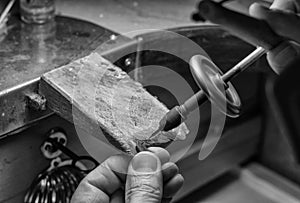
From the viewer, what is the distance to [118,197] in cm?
65

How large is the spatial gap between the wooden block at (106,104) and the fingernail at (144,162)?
0.02 metres

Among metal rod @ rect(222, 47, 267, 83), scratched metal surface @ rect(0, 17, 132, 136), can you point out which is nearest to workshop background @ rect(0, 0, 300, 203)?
scratched metal surface @ rect(0, 17, 132, 136)

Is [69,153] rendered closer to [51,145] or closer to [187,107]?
[51,145]

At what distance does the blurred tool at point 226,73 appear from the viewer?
0.53 meters

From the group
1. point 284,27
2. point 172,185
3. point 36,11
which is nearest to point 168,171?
point 172,185

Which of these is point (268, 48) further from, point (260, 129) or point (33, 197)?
point (260, 129)

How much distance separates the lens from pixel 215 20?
2.37ft

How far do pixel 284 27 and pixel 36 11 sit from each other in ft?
1.34

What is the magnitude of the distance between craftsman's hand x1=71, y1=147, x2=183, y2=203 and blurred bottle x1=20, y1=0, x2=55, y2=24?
318 millimetres

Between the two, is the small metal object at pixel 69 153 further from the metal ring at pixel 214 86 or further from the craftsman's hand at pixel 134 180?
the metal ring at pixel 214 86

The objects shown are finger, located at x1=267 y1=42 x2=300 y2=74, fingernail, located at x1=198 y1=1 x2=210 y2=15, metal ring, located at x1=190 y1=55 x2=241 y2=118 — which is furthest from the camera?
fingernail, located at x1=198 y1=1 x2=210 y2=15

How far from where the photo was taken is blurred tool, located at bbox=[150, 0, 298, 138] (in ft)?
1.74

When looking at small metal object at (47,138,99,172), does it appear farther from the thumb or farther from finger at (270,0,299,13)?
finger at (270,0,299,13)

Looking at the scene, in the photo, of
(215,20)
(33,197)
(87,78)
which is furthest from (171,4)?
(33,197)
